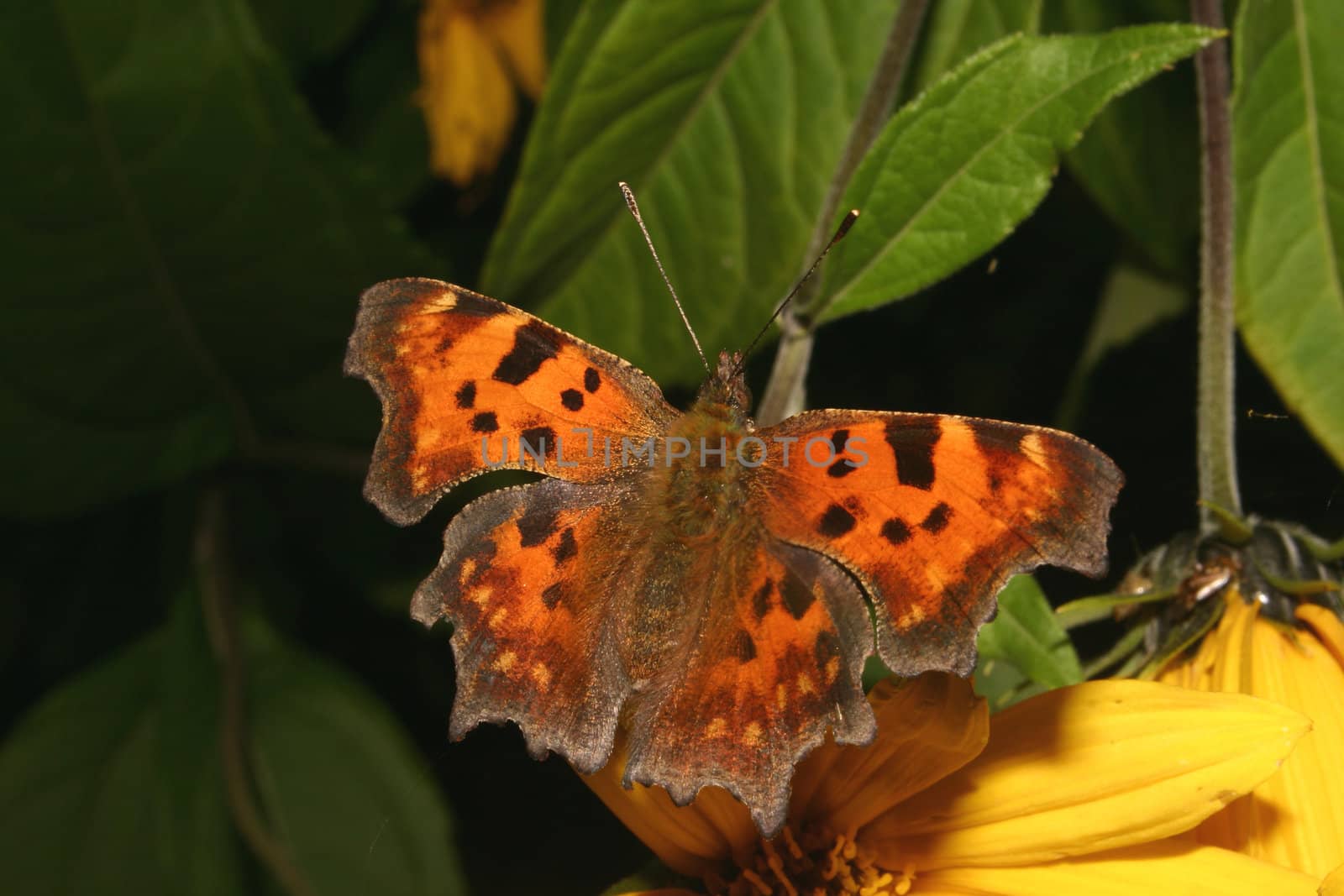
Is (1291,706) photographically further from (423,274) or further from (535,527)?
(423,274)

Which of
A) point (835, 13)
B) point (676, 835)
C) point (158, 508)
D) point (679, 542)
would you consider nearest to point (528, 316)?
point (679, 542)

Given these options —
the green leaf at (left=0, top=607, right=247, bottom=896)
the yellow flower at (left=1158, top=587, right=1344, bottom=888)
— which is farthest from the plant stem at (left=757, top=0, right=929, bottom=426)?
the green leaf at (left=0, top=607, right=247, bottom=896)

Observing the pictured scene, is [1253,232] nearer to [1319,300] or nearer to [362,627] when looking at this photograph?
[1319,300]

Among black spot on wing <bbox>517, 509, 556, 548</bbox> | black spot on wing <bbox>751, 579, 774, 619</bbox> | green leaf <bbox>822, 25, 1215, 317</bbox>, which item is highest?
green leaf <bbox>822, 25, 1215, 317</bbox>

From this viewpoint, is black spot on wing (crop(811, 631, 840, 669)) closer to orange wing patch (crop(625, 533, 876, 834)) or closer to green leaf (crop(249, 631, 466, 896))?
orange wing patch (crop(625, 533, 876, 834))

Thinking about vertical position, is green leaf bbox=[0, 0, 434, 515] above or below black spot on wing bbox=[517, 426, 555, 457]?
below

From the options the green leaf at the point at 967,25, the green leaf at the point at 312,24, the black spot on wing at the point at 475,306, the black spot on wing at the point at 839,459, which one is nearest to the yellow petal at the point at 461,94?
the green leaf at the point at 312,24
